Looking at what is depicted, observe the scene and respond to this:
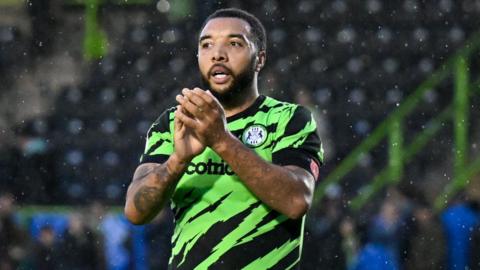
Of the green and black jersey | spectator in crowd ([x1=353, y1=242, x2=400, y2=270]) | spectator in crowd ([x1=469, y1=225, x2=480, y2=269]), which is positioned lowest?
spectator in crowd ([x1=469, y1=225, x2=480, y2=269])

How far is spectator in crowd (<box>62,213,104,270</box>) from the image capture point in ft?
30.5

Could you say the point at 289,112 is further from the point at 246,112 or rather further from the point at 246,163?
the point at 246,163

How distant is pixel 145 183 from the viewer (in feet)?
9.51

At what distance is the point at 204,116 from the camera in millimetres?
2719

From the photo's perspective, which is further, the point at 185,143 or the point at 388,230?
the point at 388,230

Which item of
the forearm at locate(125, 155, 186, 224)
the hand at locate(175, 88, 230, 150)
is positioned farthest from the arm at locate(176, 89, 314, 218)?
the forearm at locate(125, 155, 186, 224)

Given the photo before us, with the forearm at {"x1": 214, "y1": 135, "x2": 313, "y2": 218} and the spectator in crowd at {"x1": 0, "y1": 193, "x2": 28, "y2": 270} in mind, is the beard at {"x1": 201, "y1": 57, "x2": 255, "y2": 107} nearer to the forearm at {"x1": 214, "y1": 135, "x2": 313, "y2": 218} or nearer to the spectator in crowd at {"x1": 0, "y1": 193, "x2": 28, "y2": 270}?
the forearm at {"x1": 214, "y1": 135, "x2": 313, "y2": 218}

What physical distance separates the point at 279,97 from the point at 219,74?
6.66 metres

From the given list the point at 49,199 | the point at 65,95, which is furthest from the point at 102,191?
the point at 65,95

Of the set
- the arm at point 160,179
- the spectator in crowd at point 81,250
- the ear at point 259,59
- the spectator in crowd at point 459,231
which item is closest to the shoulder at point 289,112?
the ear at point 259,59

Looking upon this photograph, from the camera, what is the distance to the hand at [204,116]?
106 inches

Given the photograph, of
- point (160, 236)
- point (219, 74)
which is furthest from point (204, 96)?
point (160, 236)

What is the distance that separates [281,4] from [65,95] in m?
2.32

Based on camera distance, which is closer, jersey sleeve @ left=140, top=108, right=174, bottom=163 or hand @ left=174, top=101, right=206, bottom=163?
hand @ left=174, top=101, right=206, bottom=163
